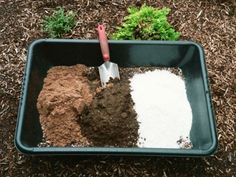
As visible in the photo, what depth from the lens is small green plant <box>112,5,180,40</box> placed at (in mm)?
3297

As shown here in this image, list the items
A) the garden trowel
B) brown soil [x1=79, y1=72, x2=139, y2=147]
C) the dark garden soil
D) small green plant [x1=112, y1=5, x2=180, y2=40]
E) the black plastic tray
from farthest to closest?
small green plant [x1=112, y1=5, x2=180, y2=40] → the garden trowel → the dark garden soil → brown soil [x1=79, y1=72, x2=139, y2=147] → the black plastic tray

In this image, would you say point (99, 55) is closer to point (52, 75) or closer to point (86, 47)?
point (86, 47)

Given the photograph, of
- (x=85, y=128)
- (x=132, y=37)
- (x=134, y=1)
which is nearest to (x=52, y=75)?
(x=85, y=128)

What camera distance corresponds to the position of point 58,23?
11.1ft

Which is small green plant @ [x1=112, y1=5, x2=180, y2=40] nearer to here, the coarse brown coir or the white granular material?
the white granular material

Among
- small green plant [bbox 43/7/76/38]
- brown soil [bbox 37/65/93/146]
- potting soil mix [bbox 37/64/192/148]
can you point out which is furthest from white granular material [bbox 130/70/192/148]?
small green plant [bbox 43/7/76/38]

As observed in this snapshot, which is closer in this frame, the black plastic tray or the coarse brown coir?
the black plastic tray

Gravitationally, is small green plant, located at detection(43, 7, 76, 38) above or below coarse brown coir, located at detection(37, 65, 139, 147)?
above

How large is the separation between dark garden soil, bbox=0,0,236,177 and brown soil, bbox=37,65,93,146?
163 millimetres

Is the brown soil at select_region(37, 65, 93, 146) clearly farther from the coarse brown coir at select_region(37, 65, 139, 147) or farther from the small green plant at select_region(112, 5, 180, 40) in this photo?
the small green plant at select_region(112, 5, 180, 40)

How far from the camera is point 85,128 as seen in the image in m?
2.67

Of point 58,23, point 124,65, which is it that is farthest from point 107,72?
point 58,23

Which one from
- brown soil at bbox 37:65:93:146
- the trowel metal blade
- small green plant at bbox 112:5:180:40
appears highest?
small green plant at bbox 112:5:180:40

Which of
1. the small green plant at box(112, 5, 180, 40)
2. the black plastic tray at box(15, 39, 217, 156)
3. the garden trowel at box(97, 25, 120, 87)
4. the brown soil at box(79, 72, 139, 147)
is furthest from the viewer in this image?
the small green plant at box(112, 5, 180, 40)
